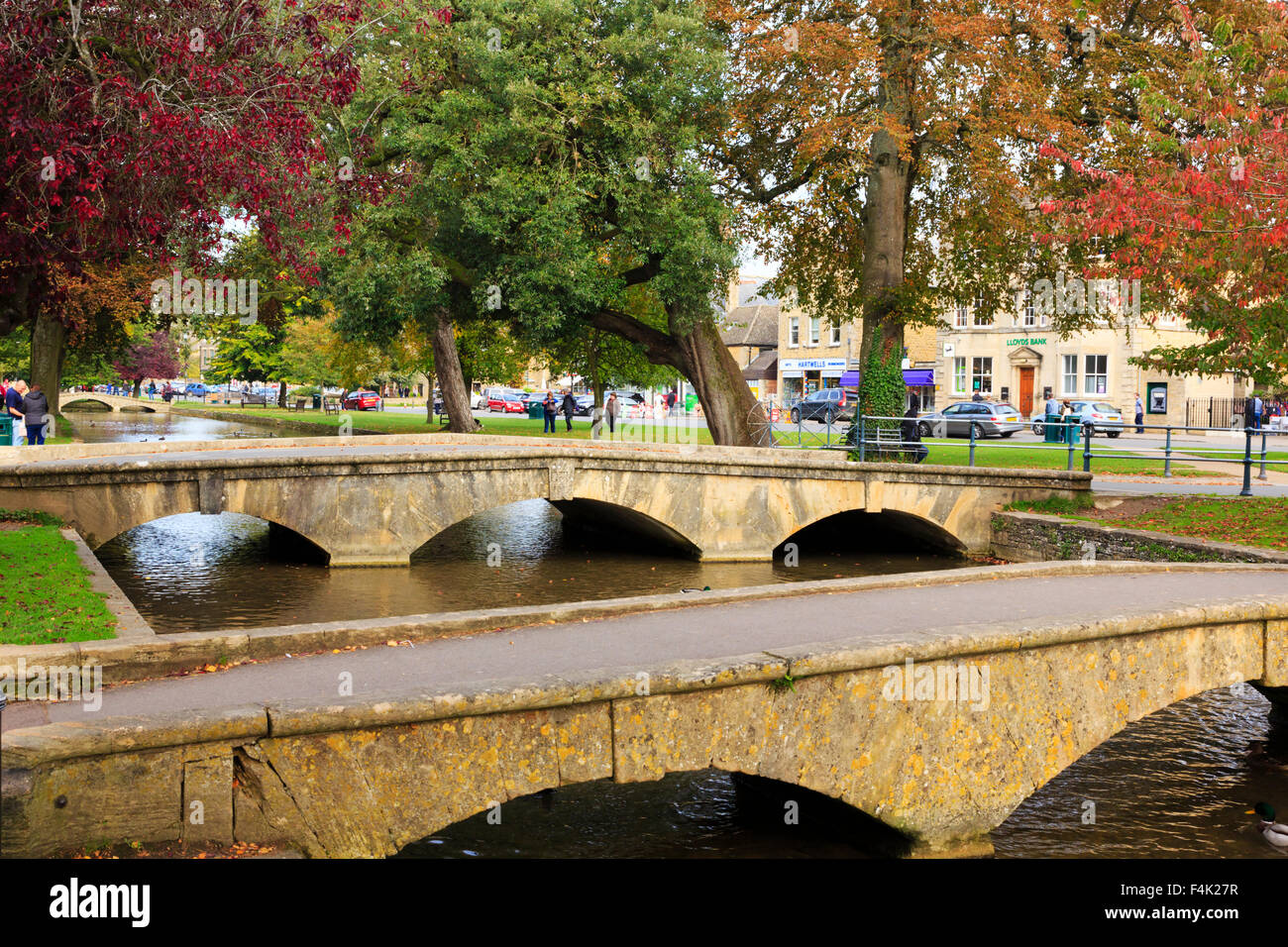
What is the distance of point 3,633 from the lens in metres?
8.45

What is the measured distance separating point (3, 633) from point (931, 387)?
53356 mm

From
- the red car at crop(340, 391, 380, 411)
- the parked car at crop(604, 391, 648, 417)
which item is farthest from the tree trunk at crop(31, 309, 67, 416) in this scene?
the red car at crop(340, 391, 380, 411)

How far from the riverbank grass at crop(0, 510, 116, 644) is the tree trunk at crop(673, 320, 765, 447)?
52.2ft

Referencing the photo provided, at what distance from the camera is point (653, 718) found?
6797 mm

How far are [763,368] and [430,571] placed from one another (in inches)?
2137

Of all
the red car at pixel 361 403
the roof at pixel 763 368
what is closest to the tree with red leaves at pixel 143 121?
the red car at pixel 361 403

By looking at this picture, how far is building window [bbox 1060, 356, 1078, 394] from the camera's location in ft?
166

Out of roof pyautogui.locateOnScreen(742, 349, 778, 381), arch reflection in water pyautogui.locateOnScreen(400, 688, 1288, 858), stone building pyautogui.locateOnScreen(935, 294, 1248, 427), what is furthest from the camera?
roof pyautogui.locateOnScreen(742, 349, 778, 381)

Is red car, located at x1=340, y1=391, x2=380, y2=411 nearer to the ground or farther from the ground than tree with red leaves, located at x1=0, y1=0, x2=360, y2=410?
nearer to the ground

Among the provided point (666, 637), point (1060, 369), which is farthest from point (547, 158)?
point (1060, 369)

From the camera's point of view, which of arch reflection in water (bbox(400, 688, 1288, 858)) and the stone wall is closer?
arch reflection in water (bbox(400, 688, 1288, 858))

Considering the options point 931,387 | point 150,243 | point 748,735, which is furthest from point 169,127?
point 931,387

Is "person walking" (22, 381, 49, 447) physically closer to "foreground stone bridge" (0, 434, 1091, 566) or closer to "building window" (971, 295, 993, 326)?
"foreground stone bridge" (0, 434, 1091, 566)
